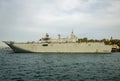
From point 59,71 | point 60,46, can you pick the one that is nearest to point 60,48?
point 60,46

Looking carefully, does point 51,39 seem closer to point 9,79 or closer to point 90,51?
point 90,51

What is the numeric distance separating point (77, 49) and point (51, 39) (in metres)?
10.3

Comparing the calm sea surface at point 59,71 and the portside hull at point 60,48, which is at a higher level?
the portside hull at point 60,48

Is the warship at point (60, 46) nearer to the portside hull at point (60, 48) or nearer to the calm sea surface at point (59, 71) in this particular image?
the portside hull at point (60, 48)

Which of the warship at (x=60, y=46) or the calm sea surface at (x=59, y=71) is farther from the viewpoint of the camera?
the warship at (x=60, y=46)

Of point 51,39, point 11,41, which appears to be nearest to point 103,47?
point 51,39

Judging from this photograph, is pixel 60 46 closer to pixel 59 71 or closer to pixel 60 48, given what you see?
pixel 60 48

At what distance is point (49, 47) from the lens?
243 feet

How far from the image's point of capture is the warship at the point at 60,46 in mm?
72812

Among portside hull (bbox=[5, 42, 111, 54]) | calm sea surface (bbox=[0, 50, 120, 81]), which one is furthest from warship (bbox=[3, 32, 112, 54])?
calm sea surface (bbox=[0, 50, 120, 81])

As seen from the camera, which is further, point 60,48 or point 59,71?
point 60,48

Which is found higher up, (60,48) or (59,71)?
(60,48)

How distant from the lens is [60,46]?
73188 mm

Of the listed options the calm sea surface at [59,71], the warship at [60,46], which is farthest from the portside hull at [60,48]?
the calm sea surface at [59,71]
